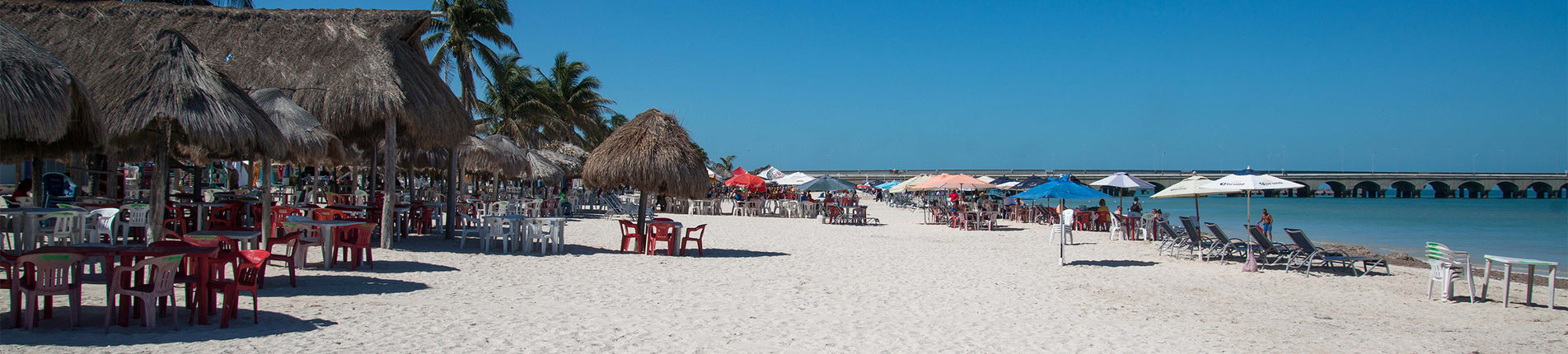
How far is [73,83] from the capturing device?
5.95 meters

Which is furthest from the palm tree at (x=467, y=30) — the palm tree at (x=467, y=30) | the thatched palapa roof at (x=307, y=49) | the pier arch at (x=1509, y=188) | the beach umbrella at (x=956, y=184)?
the pier arch at (x=1509, y=188)

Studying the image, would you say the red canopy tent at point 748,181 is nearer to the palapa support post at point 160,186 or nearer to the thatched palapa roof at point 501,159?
the thatched palapa roof at point 501,159

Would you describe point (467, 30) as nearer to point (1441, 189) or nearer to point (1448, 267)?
point (1448, 267)

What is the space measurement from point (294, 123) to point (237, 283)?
5.22 m

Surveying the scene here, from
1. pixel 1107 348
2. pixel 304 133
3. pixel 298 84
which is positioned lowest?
pixel 1107 348

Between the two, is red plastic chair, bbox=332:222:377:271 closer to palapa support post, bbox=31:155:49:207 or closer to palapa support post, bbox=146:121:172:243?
palapa support post, bbox=146:121:172:243

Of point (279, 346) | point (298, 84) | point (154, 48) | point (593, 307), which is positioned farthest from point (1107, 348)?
point (298, 84)

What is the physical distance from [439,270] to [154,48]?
3.10 meters

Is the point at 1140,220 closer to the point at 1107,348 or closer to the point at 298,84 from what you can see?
the point at 1107,348

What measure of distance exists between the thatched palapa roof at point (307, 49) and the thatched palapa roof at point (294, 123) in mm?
365

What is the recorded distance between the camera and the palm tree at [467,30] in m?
18.5

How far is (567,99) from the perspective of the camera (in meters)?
34.8

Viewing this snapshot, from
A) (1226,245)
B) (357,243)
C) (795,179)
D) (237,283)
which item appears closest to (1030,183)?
(795,179)

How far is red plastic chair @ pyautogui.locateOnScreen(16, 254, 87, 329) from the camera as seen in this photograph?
4574 mm
